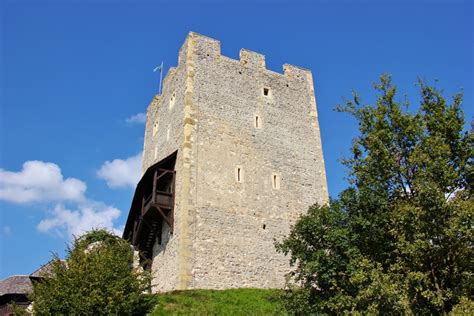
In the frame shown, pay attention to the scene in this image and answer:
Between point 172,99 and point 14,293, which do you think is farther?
point 14,293

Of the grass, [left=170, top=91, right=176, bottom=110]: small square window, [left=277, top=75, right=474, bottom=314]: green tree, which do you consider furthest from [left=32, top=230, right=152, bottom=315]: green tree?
[left=170, top=91, right=176, bottom=110]: small square window

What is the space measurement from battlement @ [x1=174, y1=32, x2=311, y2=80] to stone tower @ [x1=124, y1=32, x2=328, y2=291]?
58 millimetres

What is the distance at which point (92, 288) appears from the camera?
1234 centimetres

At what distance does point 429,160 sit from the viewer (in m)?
13.1

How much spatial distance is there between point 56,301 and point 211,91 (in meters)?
12.5

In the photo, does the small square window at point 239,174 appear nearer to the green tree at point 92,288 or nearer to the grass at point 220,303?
the grass at point 220,303

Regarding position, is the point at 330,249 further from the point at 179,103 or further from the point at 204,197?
the point at 179,103

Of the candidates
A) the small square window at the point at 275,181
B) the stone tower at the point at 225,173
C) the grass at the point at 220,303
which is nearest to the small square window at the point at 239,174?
the stone tower at the point at 225,173

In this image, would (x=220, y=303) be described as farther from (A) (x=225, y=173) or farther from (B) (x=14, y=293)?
(B) (x=14, y=293)

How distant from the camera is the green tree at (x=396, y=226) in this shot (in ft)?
39.7

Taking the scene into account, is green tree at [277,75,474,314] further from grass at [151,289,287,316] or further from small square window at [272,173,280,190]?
small square window at [272,173,280,190]

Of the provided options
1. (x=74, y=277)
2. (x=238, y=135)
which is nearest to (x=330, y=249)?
(x=74, y=277)

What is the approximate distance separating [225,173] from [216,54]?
6397 mm

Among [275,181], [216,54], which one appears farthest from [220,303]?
[216,54]
